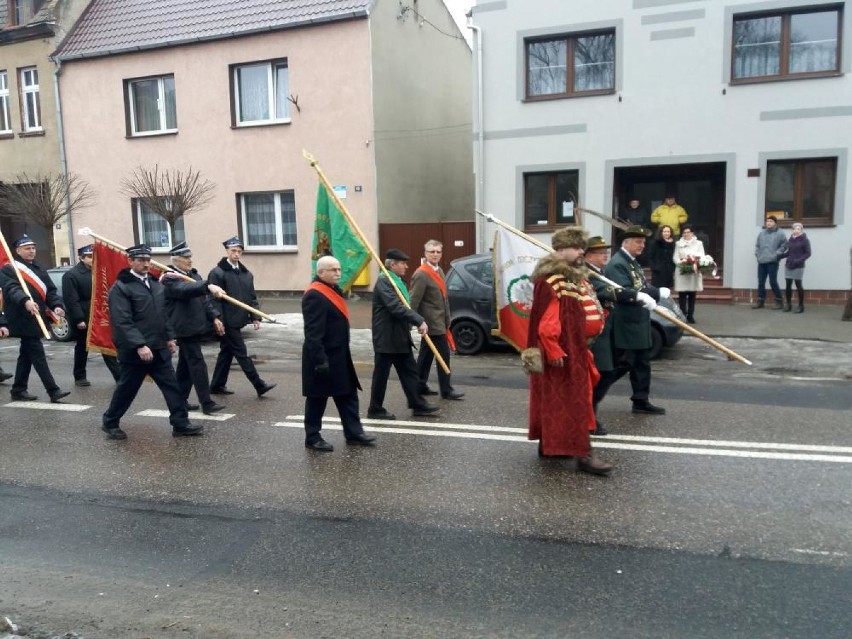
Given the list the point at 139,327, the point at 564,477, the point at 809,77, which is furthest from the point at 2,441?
the point at 809,77

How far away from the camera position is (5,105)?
866 inches

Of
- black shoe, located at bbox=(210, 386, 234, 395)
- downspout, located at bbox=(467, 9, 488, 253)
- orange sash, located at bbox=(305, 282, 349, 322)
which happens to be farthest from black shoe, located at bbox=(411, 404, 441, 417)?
downspout, located at bbox=(467, 9, 488, 253)

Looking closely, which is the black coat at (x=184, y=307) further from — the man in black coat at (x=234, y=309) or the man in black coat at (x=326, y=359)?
the man in black coat at (x=326, y=359)

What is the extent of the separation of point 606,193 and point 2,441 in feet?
42.2

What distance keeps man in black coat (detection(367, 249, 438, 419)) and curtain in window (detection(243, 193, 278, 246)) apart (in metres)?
12.6

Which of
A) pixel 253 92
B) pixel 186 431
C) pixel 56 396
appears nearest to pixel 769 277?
pixel 186 431

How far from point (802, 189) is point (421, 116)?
386 inches

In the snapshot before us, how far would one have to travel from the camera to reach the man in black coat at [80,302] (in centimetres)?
934

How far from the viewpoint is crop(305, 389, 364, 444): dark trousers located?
6.21 meters

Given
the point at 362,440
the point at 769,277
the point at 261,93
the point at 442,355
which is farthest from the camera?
the point at 261,93

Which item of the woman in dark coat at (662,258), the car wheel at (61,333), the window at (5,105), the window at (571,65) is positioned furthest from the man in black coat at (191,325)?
the window at (5,105)

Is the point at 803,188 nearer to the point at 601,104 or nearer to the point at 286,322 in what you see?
the point at 601,104

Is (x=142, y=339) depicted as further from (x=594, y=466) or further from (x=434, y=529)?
(x=594, y=466)

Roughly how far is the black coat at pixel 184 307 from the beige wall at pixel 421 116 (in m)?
10.8
